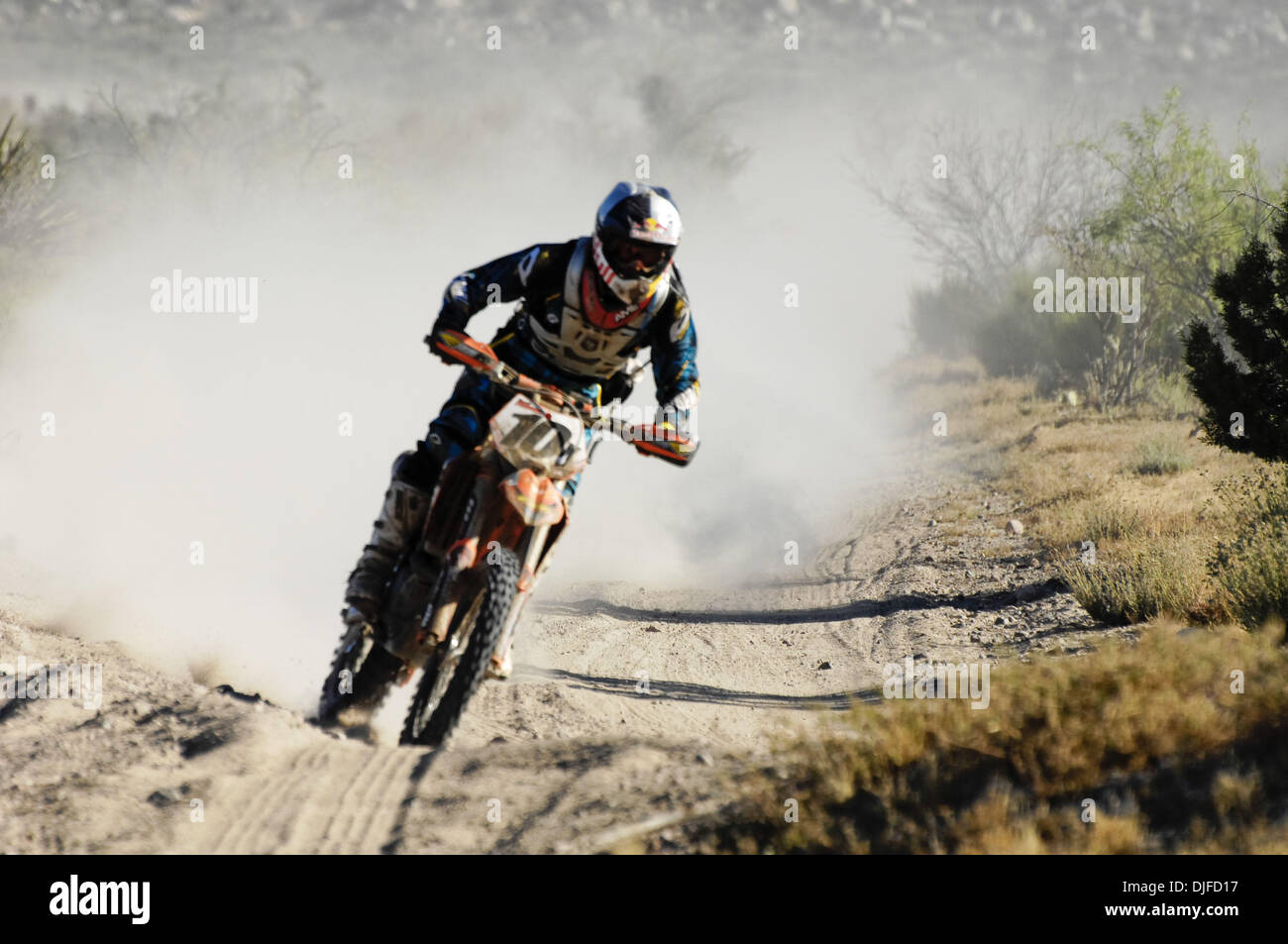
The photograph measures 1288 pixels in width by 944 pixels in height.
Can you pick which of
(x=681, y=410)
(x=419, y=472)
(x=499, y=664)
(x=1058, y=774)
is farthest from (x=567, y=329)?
(x=1058, y=774)

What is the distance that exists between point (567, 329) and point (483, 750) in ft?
6.64

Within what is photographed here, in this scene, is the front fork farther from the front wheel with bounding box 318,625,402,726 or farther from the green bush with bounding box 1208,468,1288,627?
the green bush with bounding box 1208,468,1288,627

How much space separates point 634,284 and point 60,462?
9527 mm

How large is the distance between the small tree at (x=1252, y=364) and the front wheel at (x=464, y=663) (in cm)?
588

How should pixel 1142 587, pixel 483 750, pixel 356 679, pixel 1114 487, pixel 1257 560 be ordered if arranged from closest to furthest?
pixel 483 750 < pixel 356 679 < pixel 1257 560 < pixel 1142 587 < pixel 1114 487

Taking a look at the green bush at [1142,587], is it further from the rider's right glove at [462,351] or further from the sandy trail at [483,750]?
the rider's right glove at [462,351]

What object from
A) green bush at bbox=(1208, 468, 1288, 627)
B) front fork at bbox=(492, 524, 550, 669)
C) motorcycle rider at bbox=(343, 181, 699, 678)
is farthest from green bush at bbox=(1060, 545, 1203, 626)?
front fork at bbox=(492, 524, 550, 669)

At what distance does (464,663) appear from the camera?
4648 mm

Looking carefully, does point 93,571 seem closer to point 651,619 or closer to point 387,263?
point 651,619

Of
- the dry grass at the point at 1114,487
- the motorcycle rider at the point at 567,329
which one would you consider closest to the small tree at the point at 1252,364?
the dry grass at the point at 1114,487

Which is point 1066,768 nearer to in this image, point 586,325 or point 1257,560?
point 586,325

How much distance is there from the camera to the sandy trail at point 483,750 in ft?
12.5

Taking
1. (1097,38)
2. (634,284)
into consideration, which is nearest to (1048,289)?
(634,284)

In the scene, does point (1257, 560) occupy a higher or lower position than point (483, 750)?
higher
